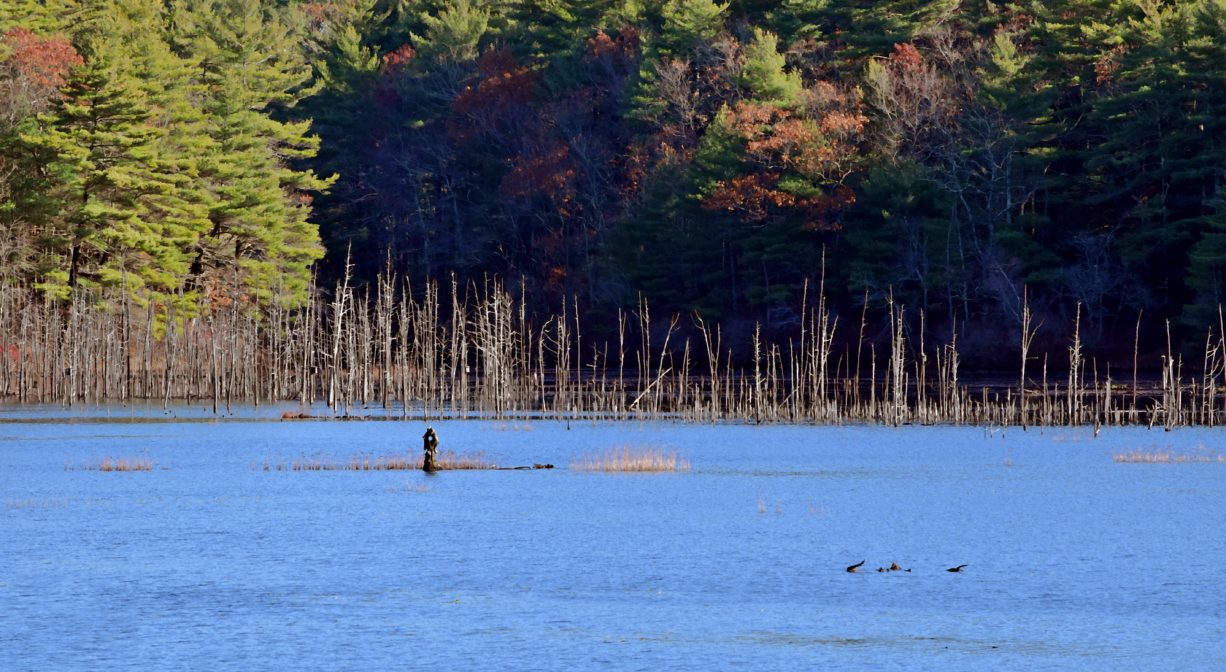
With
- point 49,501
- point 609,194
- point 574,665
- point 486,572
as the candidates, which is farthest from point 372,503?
point 609,194

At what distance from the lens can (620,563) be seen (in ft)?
82.0

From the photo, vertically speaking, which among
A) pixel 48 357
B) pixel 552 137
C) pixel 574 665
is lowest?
pixel 574 665

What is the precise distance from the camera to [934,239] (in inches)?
2849

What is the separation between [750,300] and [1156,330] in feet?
58.7

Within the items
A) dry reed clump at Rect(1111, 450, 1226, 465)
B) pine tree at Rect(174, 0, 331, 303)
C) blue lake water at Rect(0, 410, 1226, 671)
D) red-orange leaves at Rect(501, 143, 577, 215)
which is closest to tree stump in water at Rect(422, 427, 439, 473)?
blue lake water at Rect(0, 410, 1226, 671)

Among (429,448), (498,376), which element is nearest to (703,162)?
(498,376)

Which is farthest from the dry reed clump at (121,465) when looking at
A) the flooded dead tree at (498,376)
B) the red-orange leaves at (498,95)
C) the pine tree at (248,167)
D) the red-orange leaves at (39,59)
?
the red-orange leaves at (498,95)

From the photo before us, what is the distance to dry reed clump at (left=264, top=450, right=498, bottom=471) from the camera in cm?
3859

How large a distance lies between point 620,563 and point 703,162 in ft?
178

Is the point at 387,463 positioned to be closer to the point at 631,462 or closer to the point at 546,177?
the point at 631,462

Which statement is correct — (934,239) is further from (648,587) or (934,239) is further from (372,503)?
(648,587)

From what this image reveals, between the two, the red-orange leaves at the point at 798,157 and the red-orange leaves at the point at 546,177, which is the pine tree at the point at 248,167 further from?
the red-orange leaves at the point at 798,157

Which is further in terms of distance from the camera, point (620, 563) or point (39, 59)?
point (39, 59)

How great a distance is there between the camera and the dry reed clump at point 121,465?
38.2m
